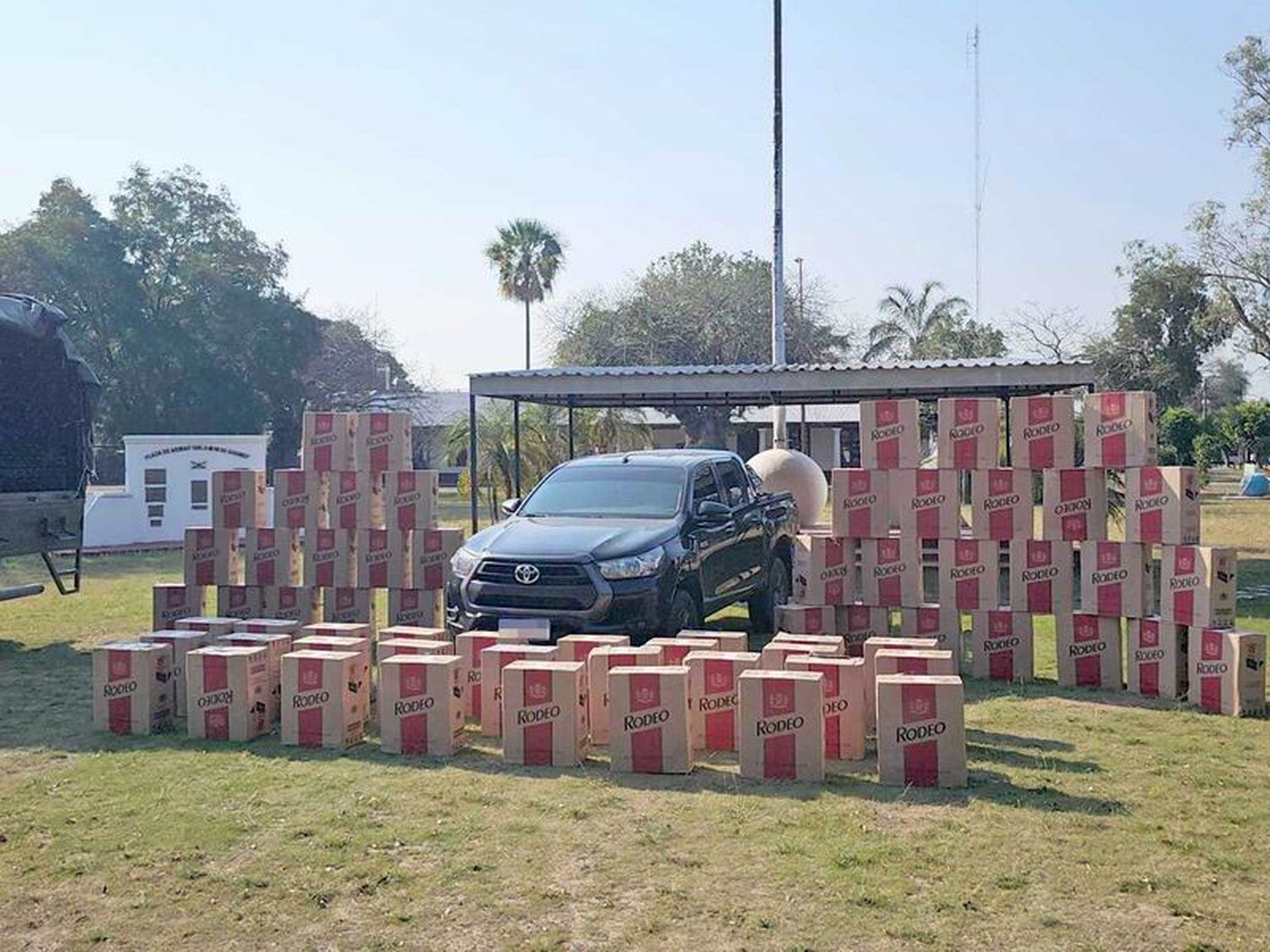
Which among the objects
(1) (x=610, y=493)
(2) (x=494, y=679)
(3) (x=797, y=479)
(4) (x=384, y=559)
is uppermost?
(3) (x=797, y=479)

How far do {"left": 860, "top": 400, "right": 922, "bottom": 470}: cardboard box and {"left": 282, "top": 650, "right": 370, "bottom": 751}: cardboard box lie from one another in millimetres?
4556

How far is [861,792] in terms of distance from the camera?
610cm

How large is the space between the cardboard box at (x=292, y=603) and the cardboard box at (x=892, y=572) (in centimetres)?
473

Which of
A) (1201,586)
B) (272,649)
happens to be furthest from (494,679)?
(1201,586)

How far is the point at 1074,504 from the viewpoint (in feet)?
30.3

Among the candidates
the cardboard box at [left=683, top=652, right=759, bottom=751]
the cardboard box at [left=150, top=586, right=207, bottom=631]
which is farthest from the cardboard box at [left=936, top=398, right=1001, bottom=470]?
the cardboard box at [left=150, top=586, right=207, bottom=631]

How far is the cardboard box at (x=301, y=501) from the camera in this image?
10.9 m

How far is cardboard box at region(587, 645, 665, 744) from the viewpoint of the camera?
7.14 metres

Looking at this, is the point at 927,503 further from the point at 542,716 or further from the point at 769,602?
the point at 542,716

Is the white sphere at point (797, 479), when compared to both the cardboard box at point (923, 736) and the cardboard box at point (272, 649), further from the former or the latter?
the cardboard box at point (923, 736)

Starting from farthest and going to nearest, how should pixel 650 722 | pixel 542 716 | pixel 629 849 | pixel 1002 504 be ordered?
pixel 1002 504
pixel 542 716
pixel 650 722
pixel 629 849

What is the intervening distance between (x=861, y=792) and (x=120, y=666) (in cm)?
453

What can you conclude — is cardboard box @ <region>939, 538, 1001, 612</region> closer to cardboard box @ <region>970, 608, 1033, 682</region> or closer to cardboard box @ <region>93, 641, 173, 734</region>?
cardboard box @ <region>970, 608, 1033, 682</region>

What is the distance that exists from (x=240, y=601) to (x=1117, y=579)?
7297 mm
